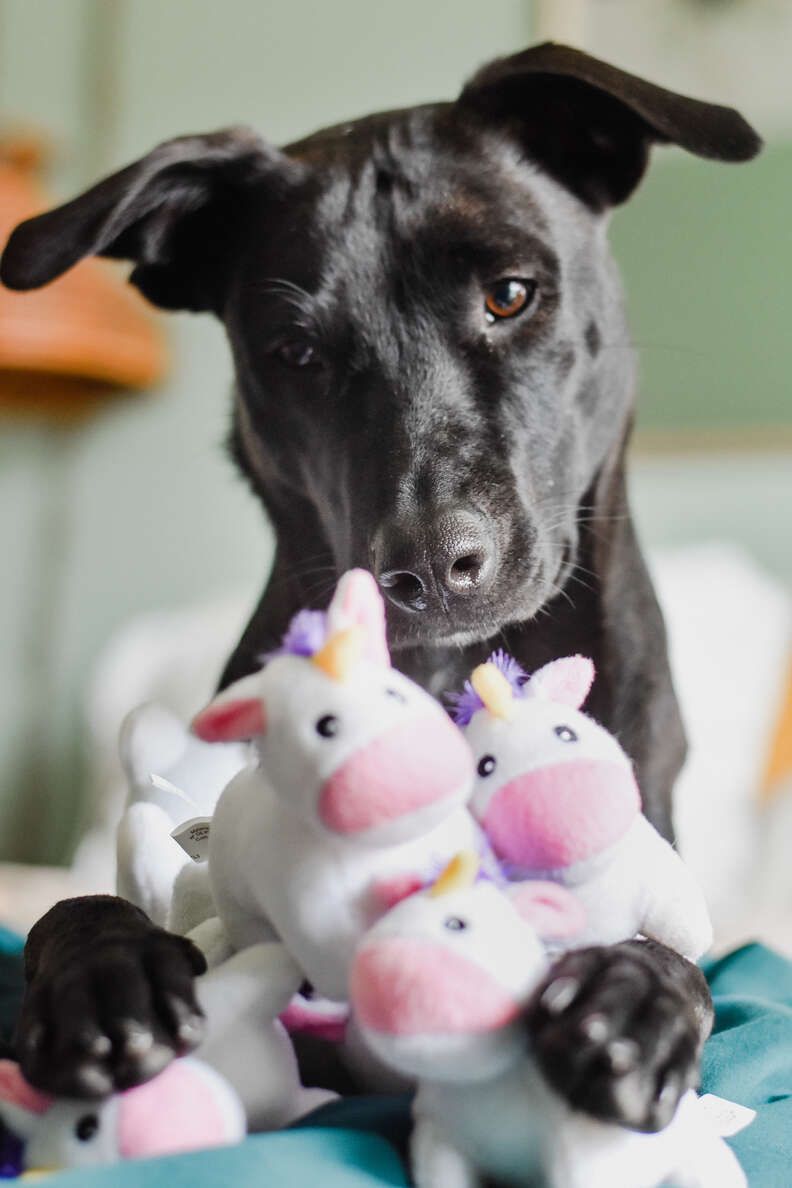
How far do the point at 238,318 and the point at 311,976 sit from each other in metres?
0.84

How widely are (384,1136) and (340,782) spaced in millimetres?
210

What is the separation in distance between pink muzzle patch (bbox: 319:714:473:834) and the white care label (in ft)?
0.89

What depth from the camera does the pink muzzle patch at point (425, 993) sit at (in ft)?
1.76

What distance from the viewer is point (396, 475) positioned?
1.03 m

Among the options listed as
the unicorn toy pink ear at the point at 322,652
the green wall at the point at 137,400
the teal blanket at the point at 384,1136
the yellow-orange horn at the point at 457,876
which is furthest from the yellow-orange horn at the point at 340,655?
the green wall at the point at 137,400

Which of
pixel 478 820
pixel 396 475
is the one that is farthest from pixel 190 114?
pixel 478 820

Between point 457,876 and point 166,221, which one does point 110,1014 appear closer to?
point 457,876

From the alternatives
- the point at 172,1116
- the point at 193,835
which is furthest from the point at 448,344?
the point at 172,1116

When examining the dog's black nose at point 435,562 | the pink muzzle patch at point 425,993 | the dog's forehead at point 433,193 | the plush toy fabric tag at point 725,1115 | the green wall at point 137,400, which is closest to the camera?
the pink muzzle patch at point 425,993

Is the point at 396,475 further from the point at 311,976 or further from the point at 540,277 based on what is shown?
the point at 311,976

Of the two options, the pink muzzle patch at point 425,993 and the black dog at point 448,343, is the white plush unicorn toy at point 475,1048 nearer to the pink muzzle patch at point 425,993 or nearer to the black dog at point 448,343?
the pink muzzle patch at point 425,993

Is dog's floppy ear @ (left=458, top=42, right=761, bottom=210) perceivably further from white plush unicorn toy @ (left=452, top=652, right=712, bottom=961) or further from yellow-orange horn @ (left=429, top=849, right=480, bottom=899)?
yellow-orange horn @ (left=429, top=849, right=480, bottom=899)

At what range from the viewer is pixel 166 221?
1.35 m

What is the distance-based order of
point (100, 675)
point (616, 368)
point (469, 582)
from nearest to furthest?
point (469, 582) → point (616, 368) → point (100, 675)
